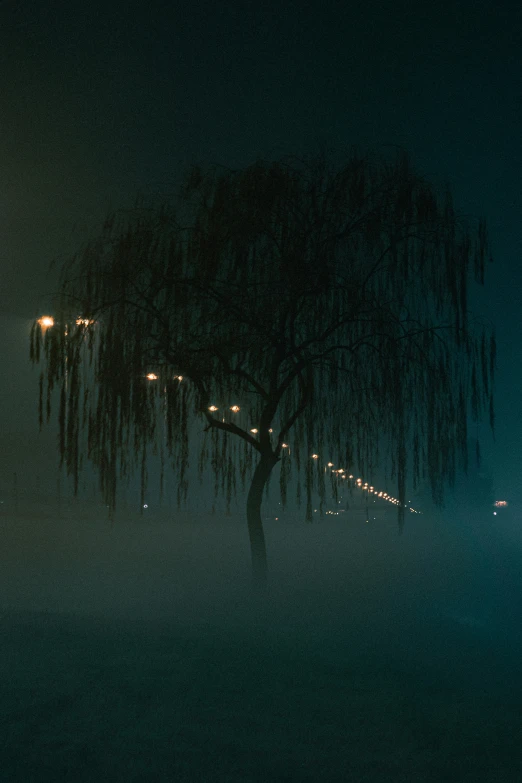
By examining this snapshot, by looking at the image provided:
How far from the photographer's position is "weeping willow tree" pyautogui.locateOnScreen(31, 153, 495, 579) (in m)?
9.74

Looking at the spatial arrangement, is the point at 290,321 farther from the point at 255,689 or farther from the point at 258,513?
the point at 255,689

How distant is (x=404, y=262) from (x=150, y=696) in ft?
21.0

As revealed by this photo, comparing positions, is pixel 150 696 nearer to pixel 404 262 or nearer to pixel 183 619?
pixel 183 619

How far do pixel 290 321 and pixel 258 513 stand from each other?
2973 millimetres

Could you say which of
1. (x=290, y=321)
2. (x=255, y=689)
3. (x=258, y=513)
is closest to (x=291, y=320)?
(x=290, y=321)

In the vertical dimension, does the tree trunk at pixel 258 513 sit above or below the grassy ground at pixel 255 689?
above

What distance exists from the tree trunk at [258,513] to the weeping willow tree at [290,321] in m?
0.90

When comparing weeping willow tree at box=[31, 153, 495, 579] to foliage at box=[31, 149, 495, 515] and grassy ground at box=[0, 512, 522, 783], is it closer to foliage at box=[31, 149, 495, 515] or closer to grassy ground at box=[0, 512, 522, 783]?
foliage at box=[31, 149, 495, 515]

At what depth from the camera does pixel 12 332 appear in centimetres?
2722

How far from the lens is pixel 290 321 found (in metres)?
9.91

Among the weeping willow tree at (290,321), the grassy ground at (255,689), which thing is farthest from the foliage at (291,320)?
the grassy ground at (255,689)

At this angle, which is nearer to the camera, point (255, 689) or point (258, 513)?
point (255, 689)

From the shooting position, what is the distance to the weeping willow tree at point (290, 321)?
9.74 metres

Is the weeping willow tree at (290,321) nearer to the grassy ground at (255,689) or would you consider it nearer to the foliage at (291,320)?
the foliage at (291,320)
